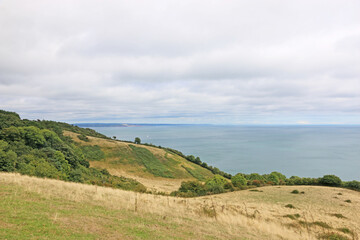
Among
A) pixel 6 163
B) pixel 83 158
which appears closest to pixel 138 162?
pixel 83 158

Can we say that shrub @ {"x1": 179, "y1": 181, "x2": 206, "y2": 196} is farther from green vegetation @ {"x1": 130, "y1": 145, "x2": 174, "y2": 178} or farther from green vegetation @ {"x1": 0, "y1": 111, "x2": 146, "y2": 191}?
green vegetation @ {"x1": 130, "y1": 145, "x2": 174, "y2": 178}

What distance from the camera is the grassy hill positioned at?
199ft

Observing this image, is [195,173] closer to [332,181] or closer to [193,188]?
[193,188]

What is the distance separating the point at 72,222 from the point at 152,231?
3.44 m

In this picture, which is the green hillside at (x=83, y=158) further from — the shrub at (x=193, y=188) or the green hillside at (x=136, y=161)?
the shrub at (x=193, y=188)

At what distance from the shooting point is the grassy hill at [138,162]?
2392 inches

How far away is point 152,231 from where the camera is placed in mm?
9234

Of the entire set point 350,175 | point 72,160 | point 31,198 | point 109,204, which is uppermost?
point 31,198

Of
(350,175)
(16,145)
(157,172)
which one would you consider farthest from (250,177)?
(350,175)

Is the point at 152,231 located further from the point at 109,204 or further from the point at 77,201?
the point at 77,201

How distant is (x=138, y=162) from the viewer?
221 feet

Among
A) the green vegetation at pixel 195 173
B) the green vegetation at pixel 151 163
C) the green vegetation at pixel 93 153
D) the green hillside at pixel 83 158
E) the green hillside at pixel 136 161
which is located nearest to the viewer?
the green hillside at pixel 83 158

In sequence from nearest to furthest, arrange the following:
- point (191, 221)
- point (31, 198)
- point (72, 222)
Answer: point (72, 222) → point (31, 198) → point (191, 221)

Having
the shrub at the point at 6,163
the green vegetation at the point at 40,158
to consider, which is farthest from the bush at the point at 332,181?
the shrub at the point at 6,163
